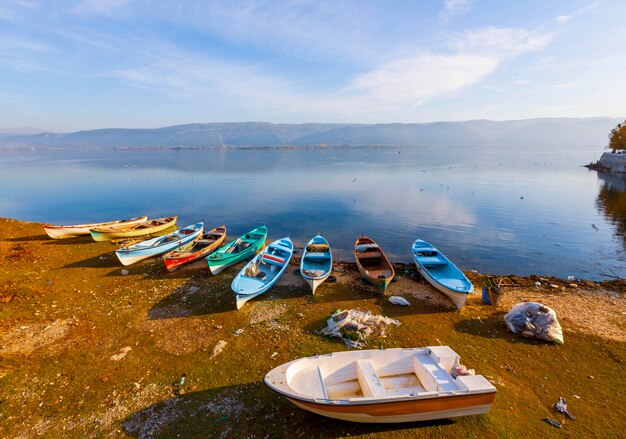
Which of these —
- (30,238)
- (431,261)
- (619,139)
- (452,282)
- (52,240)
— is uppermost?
(619,139)

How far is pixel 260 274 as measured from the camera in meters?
19.5

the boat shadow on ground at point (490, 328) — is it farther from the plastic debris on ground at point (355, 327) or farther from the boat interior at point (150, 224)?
the boat interior at point (150, 224)

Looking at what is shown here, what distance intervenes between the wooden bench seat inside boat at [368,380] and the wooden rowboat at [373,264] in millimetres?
8670

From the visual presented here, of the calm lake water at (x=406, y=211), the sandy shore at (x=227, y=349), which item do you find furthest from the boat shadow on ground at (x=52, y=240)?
the calm lake water at (x=406, y=211)

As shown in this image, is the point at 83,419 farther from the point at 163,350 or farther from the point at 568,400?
the point at 568,400

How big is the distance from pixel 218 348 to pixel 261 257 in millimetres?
8686

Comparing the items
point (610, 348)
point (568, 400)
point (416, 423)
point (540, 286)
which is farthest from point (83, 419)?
point (540, 286)

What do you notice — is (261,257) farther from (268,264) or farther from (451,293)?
(451,293)

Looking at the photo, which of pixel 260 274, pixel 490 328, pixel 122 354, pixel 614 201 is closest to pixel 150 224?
pixel 260 274

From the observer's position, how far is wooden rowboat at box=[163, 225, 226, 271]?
2143 cm

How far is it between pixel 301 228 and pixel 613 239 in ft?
118

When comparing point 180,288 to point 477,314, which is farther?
point 180,288

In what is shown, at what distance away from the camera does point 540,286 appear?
2091 centimetres

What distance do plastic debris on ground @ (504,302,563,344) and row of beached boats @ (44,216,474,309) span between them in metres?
2.55
